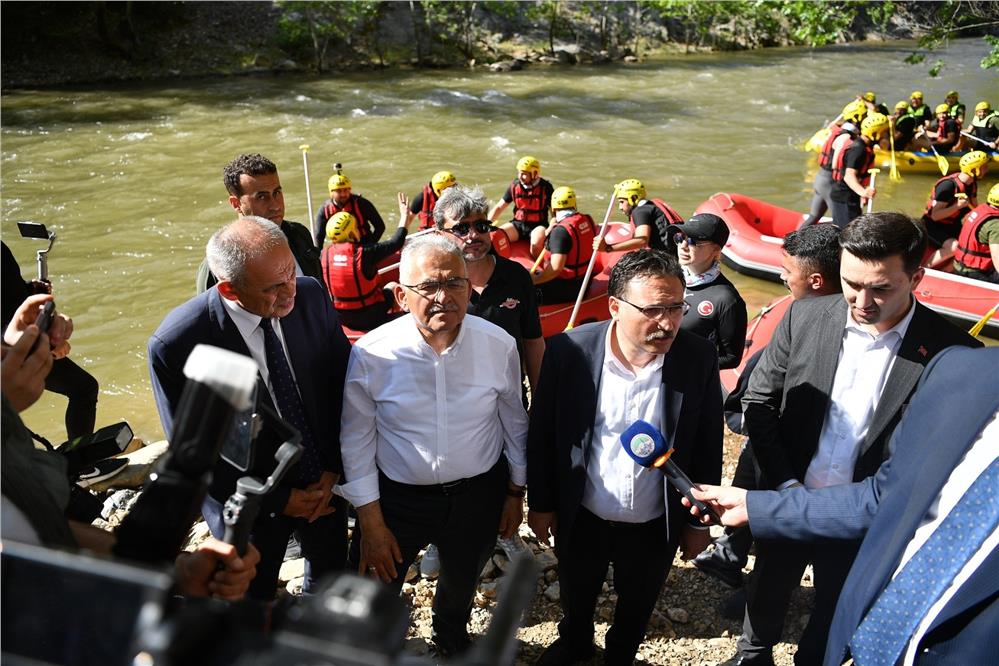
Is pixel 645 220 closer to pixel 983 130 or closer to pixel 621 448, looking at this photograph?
pixel 621 448

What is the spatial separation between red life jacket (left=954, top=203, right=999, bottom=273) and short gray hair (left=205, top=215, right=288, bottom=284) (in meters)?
7.17

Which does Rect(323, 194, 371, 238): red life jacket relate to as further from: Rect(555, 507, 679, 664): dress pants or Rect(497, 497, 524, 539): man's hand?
Rect(555, 507, 679, 664): dress pants

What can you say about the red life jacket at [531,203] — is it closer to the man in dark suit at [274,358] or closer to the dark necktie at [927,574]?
the man in dark suit at [274,358]

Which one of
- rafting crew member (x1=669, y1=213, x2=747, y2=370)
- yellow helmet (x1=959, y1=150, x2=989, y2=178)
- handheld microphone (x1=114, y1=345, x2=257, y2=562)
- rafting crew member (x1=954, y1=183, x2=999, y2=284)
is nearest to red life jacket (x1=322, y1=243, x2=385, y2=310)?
rafting crew member (x1=669, y1=213, x2=747, y2=370)

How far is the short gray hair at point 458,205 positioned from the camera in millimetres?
4172

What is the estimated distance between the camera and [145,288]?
9.89 m

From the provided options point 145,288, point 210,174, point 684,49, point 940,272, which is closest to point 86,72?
point 210,174

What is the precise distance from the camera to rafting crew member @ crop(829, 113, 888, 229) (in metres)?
9.35

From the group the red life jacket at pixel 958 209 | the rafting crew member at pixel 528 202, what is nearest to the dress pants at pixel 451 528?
the rafting crew member at pixel 528 202

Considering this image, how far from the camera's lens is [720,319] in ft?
14.0

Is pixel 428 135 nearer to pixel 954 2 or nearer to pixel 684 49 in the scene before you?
pixel 954 2

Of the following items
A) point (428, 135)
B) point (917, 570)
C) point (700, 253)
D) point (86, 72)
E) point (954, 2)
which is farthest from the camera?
point (86, 72)

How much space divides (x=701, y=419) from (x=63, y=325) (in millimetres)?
2302

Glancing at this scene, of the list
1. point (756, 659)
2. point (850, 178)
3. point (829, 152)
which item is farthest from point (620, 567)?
point (829, 152)
